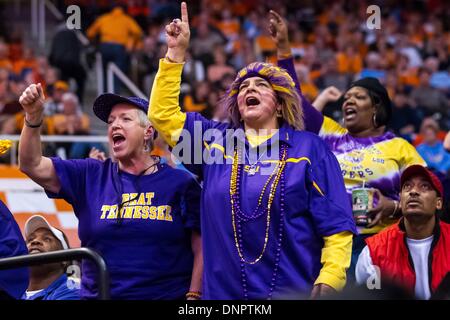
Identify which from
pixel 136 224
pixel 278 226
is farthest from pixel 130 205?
pixel 278 226

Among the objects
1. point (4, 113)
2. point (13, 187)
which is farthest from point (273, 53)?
point (13, 187)

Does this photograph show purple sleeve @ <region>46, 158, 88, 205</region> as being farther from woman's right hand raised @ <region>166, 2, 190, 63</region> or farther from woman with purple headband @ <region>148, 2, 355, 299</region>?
woman's right hand raised @ <region>166, 2, 190, 63</region>

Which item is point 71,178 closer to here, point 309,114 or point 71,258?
point 71,258

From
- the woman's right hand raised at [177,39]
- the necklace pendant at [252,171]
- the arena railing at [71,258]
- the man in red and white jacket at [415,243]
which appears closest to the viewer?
the arena railing at [71,258]

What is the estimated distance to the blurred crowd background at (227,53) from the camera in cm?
1206

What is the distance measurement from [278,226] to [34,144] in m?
1.34

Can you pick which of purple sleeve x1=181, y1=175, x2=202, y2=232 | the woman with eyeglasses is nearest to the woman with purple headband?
purple sleeve x1=181, y1=175, x2=202, y2=232

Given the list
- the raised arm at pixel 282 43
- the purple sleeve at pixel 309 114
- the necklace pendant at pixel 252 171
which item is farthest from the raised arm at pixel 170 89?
the purple sleeve at pixel 309 114

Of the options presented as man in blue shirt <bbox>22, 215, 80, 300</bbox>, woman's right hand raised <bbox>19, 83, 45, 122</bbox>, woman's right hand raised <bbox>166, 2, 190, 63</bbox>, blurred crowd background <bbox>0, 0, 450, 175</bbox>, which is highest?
blurred crowd background <bbox>0, 0, 450, 175</bbox>

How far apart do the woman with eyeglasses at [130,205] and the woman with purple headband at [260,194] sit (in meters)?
0.22

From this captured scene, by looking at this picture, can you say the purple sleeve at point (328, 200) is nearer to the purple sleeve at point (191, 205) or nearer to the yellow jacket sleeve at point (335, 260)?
the yellow jacket sleeve at point (335, 260)

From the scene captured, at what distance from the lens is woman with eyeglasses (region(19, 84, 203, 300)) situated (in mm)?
5543
